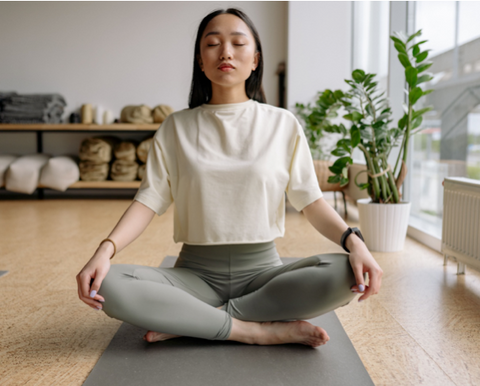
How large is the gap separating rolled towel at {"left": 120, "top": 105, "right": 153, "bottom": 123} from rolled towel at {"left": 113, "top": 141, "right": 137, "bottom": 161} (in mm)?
237

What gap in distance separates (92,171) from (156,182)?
140 inches

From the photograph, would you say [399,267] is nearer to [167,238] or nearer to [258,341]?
[258,341]

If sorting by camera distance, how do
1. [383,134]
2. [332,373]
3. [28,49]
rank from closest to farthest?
[332,373], [383,134], [28,49]

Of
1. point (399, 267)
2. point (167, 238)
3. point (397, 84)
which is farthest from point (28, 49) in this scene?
point (399, 267)

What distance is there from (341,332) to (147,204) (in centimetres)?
66

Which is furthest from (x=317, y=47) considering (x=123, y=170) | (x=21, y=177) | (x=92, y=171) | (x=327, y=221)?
(x=327, y=221)

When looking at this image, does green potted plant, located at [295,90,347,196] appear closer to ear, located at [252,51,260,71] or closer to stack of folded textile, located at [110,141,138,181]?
ear, located at [252,51,260,71]

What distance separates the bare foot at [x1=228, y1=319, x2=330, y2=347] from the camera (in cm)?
120

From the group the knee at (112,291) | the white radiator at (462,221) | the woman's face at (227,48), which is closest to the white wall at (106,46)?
the white radiator at (462,221)

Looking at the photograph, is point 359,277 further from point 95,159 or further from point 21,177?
point 21,177

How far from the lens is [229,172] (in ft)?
3.99

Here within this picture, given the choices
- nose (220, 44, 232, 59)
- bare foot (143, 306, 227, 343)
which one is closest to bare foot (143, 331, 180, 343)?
bare foot (143, 306, 227, 343)

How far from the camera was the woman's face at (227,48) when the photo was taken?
3.95 ft

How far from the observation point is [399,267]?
2094 millimetres
